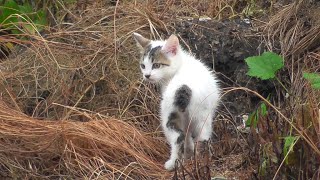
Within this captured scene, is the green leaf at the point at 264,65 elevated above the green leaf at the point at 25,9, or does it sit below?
above

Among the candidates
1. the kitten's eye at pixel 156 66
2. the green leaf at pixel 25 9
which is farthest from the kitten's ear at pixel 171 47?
the green leaf at pixel 25 9

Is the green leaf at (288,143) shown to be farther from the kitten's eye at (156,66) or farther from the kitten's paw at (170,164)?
the kitten's eye at (156,66)

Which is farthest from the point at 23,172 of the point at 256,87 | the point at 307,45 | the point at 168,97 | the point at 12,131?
the point at 307,45

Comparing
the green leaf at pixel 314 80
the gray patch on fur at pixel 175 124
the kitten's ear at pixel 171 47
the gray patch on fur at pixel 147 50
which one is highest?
the green leaf at pixel 314 80

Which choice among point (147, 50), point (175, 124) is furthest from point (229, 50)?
point (175, 124)

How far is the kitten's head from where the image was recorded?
5215 mm

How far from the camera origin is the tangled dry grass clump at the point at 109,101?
4.85 m

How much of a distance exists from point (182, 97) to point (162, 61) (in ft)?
1.91

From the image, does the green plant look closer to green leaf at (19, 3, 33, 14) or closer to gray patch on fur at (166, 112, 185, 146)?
green leaf at (19, 3, 33, 14)

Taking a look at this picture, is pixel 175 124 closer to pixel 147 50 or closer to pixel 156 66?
pixel 156 66

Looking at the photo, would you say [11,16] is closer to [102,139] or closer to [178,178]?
[102,139]

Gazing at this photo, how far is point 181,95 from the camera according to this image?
186 inches

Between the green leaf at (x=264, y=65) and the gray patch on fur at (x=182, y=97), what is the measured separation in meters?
0.65

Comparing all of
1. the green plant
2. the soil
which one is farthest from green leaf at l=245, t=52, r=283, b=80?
the green plant
